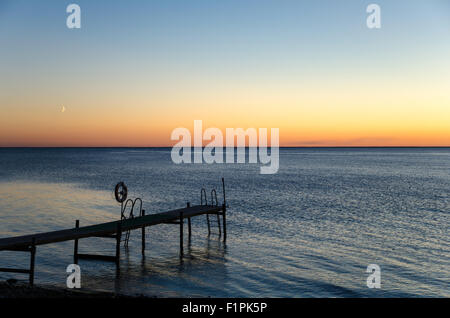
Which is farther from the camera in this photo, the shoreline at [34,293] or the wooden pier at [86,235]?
the wooden pier at [86,235]

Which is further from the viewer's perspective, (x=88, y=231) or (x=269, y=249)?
(x=269, y=249)

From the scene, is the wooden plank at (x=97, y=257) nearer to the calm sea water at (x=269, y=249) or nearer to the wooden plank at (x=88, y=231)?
the calm sea water at (x=269, y=249)

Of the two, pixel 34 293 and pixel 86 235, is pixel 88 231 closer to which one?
pixel 86 235

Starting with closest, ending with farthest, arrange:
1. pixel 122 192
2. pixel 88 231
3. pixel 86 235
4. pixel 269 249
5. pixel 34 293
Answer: pixel 34 293 < pixel 86 235 < pixel 88 231 < pixel 269 249 < pixel 122 192

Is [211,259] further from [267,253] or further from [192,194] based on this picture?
[192,194]

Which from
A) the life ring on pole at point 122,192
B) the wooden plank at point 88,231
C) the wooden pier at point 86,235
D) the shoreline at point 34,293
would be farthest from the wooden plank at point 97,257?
the shoreline at point 34,293

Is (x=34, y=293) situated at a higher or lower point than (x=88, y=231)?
lower

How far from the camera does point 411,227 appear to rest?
28.0 m

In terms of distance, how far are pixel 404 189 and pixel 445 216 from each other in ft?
68.9

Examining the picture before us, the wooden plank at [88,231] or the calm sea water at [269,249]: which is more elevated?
the wooden plank at [88,231]

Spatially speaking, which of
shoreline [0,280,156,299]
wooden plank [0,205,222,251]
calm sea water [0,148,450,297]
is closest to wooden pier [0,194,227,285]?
wooden plank [0,205,222,251]

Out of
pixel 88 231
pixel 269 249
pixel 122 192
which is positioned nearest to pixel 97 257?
pixel 88 231

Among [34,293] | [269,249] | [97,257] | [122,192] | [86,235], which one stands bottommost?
[269,249]

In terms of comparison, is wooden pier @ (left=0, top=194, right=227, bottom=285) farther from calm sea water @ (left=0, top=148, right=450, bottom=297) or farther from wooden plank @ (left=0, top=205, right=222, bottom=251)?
calm sea water @ (left=0, top=148, right=450, bottom=297)
